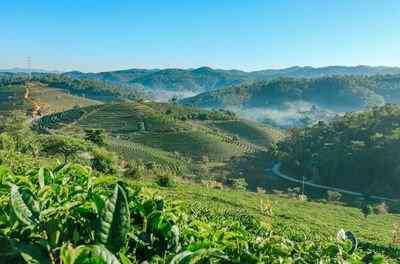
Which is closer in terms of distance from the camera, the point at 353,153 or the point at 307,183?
the point at 307,183

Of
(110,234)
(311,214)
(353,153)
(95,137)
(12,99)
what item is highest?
(110,234)

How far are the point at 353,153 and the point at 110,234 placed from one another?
2762 inches

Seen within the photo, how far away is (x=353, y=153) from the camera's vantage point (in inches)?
2712

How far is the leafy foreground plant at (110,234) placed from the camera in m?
1.44

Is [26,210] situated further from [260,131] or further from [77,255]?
[260,131]

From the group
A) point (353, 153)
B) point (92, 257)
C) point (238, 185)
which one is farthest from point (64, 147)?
point (92, 257)

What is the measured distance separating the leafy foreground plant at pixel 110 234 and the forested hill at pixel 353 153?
61.0 m

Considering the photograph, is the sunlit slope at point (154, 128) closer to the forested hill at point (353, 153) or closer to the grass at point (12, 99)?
the forested hill at point (353, 153)

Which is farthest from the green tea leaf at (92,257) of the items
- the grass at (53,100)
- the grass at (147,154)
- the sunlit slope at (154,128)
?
the grass at (53,100)

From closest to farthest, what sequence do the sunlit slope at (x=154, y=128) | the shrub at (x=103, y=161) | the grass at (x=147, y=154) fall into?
the shrub at (x=103, y=161) < the grass at (x=147, y=154) < the sunlit slope at (x=154, y=128)

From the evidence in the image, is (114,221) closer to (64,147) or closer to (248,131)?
(64,147)

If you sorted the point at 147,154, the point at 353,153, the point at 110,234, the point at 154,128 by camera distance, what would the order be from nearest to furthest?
the point at 110,234
the point at 353,153
the point at 147,154
the point at 154,128

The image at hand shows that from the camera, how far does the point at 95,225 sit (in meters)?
1.55

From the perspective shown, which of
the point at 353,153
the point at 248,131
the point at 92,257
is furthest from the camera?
the point at 248,131
